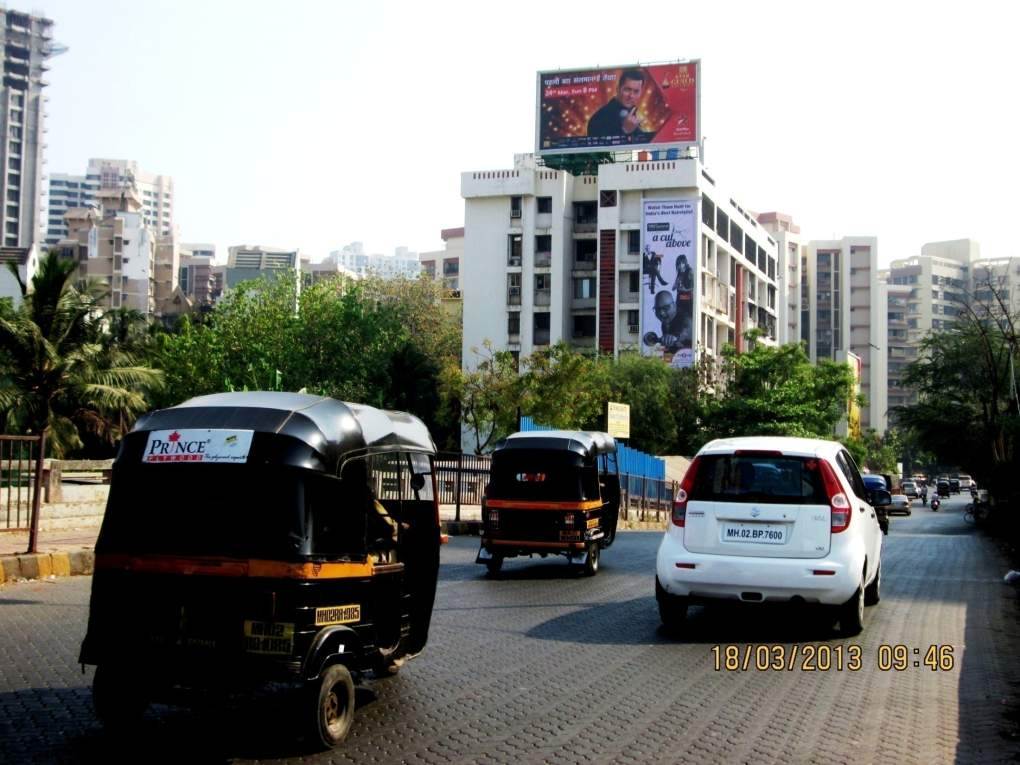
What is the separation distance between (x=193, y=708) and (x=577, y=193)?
73.7 metres

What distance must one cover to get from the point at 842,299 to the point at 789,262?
579 inches

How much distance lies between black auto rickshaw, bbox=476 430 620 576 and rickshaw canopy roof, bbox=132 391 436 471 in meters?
9.52

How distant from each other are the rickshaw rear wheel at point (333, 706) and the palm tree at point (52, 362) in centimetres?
3088

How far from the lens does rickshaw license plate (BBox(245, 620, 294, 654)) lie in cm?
620

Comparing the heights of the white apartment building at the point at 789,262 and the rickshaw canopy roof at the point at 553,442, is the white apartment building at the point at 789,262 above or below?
above

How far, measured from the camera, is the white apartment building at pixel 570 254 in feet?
247

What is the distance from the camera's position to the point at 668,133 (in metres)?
73.8

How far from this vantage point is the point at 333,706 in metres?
6.52

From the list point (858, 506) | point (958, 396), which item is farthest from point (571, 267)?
point (858, 506)

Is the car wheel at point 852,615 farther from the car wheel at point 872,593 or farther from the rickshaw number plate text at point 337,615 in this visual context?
the rickshaw number plate text at point 337,615

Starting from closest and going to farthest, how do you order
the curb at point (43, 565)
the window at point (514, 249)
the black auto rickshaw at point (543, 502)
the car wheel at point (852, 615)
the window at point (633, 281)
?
the car wheel at point (852, 615)
the curb at point (43, 565)
the black auto rickshaw at point (543, 502)
the window at point (633, 281)
the window at point (514, 249)

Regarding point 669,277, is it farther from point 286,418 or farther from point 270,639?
point 270,639

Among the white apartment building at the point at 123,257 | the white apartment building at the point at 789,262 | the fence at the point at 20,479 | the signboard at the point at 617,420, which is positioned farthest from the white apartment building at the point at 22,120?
the fence at the point at 20,479

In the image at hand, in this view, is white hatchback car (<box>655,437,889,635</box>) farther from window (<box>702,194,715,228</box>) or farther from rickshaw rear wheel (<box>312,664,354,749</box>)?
window (<box>702,194,715,228</box>)
